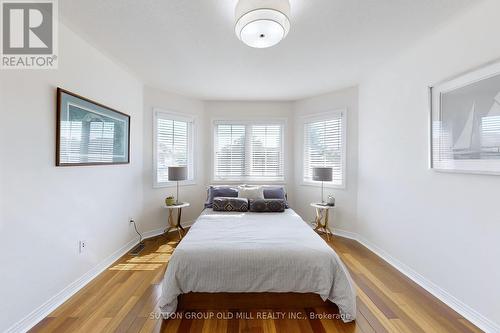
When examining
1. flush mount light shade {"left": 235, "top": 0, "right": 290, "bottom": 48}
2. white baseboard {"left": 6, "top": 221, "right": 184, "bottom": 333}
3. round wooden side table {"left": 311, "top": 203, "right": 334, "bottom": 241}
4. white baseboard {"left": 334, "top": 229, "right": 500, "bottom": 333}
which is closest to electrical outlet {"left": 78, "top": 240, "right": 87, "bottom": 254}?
white baseboard {"left": 6, "top": 221, "right": 184, "bottom": 333}

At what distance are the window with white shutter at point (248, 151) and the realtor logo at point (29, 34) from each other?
9.27 feet

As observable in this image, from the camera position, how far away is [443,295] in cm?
210

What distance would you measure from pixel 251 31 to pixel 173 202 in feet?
9.56

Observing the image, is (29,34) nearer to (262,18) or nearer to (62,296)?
(262,18)

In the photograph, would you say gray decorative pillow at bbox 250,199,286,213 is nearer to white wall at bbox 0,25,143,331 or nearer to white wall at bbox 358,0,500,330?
white wall at bbox 358,0,500,330

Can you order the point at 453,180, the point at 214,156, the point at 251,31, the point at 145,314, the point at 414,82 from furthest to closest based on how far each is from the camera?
1. the point at 214,156
2. the point at 414,82
3. the point at 453,180
4. the point at 145,314
5. the point at 251,31

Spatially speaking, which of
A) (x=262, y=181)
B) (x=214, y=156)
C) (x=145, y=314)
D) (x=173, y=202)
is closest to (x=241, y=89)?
(x=214, y=156)

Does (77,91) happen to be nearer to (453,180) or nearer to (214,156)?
(214,156)

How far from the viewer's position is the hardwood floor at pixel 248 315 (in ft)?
5.72

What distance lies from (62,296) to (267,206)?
2.55m

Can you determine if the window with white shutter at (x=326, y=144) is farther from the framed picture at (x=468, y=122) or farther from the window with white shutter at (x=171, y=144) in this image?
the window with white shutter at (x=171, y=144)

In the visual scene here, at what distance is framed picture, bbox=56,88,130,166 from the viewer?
6.88 ft

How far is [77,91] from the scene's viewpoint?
7.58 feet

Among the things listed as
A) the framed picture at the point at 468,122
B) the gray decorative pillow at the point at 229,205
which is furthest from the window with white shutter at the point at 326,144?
the framed picture at the point at 468,122
